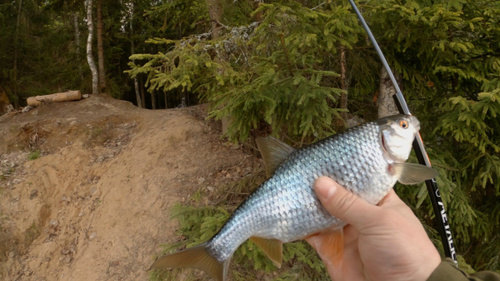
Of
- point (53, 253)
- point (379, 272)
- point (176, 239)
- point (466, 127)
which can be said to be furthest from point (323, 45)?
point (53, 253)

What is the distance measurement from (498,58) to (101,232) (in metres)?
7.53

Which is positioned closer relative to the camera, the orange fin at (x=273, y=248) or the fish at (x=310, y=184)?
the fish at (x=310, y=184)

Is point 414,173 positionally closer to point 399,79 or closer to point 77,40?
point 399,79

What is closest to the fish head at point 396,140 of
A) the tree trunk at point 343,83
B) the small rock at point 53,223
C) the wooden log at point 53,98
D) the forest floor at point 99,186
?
the tree trunk at point 343,83

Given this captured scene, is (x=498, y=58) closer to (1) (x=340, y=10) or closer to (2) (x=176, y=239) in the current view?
(1) (x=340, y=10)

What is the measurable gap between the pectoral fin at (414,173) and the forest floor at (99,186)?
16.7 ft

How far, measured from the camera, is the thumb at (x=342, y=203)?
1755 millimetres

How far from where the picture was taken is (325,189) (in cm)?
176

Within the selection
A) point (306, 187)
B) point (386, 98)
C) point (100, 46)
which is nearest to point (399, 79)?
point (386, 98)

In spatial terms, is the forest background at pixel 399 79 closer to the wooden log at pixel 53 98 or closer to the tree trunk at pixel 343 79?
the tree trunk at pixel 343 79

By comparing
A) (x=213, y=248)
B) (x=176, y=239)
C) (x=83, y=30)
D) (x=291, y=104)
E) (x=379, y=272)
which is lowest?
(x=176, y=239)

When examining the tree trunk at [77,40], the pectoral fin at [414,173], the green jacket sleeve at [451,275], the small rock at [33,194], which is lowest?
the small rock at [33,194]

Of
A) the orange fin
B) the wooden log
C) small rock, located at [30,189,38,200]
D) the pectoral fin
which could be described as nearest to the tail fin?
the orange fin

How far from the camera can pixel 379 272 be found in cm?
207
